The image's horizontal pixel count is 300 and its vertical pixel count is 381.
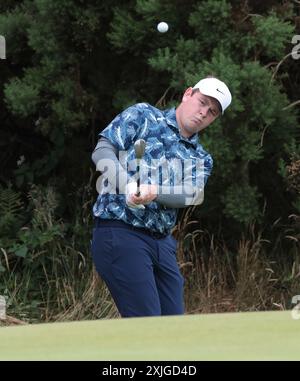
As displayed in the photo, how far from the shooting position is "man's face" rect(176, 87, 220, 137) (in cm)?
505

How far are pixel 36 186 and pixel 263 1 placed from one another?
7.67ft

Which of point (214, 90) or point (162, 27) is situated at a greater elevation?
point (162, 27)

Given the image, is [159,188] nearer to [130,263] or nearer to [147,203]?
[147,203]

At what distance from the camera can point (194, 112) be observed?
505 centimetres

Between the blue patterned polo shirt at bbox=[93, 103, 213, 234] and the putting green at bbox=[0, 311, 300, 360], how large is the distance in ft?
5.32

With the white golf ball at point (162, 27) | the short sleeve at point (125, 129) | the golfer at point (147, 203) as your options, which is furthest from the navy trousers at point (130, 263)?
the white golf ball at point (162, 27)

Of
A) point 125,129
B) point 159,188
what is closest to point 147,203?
point 159,188

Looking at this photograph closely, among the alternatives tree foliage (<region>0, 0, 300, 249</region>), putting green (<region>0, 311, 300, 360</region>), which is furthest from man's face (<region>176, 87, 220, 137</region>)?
tree foliage (<region>0, 0, 300, 249</region>)

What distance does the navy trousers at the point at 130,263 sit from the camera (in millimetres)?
4891

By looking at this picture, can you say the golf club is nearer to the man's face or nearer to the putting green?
the man's face

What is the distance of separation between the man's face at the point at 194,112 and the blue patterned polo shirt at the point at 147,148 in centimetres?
5

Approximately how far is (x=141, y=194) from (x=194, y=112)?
0.61 meters

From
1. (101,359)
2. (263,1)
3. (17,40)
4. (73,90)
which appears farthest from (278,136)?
(101,359)

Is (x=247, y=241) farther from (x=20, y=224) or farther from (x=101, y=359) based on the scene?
(x=101, y=359)
